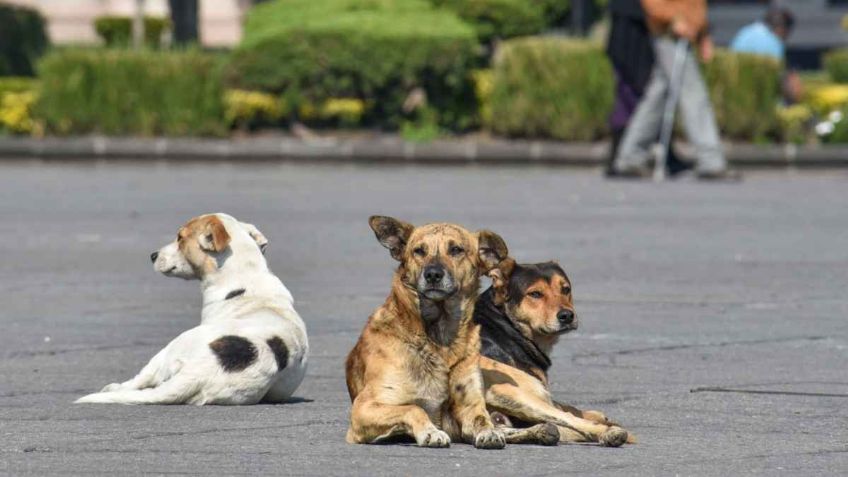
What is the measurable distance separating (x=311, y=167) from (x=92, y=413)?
15.8 meters

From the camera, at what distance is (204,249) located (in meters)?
8.35

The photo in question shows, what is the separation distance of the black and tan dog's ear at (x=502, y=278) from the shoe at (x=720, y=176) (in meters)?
14.1

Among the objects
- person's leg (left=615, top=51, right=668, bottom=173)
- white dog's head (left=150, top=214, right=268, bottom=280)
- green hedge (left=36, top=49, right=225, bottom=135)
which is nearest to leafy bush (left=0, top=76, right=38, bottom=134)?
green hedge (left=36, top=49, right=225, bottom=135)

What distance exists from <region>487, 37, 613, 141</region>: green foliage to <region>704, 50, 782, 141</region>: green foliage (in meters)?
1.39

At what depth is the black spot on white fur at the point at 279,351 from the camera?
7.79m

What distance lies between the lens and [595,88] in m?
24.3

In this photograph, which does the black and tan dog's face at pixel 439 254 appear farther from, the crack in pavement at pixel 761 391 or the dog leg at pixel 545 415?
the crack in pavement at pixel 761 391

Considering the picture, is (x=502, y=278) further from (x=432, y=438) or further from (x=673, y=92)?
(x=673, y=92)

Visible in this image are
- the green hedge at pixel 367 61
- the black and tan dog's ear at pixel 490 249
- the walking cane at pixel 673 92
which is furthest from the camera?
the green hedge at pixel 367 61

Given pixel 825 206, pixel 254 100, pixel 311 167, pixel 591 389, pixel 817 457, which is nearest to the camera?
pixel 817 457

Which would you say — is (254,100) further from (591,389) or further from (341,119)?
(591,389)

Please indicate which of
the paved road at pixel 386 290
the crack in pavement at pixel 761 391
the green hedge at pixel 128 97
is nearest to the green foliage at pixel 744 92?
the paved road at pixel 386 290

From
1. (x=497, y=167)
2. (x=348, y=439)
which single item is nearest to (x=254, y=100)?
(x=497, y=167)

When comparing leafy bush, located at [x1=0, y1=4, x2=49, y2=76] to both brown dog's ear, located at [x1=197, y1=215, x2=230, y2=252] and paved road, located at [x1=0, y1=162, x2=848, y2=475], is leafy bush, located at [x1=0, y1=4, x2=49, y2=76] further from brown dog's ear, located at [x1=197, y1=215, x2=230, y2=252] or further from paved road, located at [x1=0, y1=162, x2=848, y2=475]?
brown dog's ear, located at [x1=197, y1=215, x2=230, y2=252]
